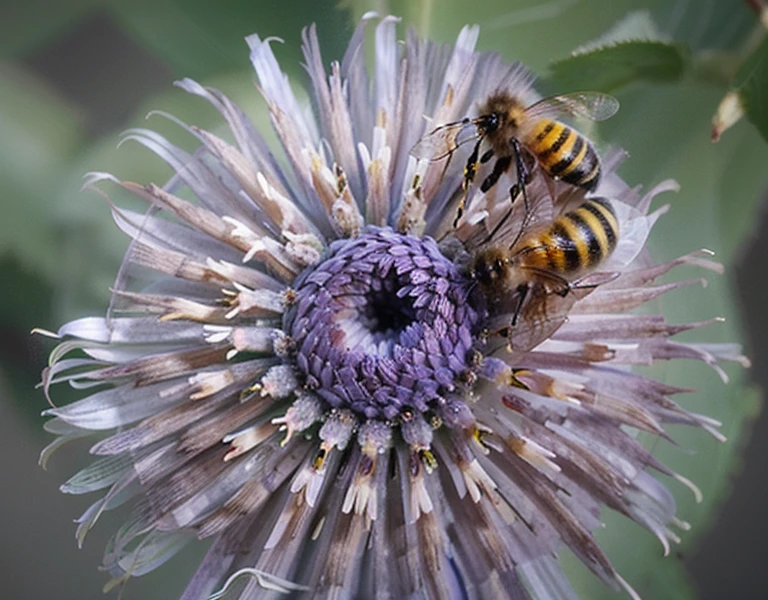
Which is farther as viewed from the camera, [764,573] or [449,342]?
[764,573]

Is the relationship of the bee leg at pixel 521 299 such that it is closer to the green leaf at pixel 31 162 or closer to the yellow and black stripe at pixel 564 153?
the yellow and black stripe at pixel 564 153

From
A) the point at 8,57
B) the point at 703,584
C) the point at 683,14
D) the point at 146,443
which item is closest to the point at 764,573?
the point at 703,584

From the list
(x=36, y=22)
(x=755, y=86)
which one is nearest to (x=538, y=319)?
(x=755, y=86)

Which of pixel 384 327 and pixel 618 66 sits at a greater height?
pixel 618 66

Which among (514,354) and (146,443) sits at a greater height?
(514,354)

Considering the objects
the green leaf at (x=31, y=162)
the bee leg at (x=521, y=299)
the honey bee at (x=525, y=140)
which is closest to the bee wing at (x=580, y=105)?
the honey bee at (x=525, y=140)

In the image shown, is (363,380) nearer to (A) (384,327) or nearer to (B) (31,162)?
(A) (384,327)

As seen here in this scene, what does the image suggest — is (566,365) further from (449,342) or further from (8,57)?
(8,57)

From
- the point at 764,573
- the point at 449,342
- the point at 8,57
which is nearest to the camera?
the point at 449,342

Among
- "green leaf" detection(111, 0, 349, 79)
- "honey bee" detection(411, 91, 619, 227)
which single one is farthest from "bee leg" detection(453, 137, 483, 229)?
"green leaf" detection(111, 0, 349, 79)
